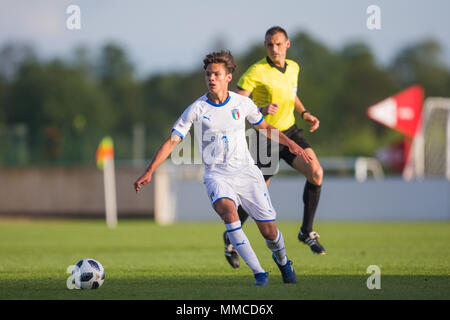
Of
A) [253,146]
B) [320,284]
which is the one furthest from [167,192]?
[320,284]

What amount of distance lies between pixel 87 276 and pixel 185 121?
5.87 feet

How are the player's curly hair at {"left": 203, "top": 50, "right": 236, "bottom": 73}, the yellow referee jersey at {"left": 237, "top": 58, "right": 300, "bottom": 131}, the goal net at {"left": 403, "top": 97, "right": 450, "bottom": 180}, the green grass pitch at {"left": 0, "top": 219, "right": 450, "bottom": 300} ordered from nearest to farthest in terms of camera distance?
the green grass pitch at {"left": 0, "top": 219, "right": 450, "bottom": 300}
the player's curly hair at {"left": 203, "top": 50, "right": 236, "bottom": 73}
the yellow referee jersey at {"left": 237, "top": 58, "right": 300, "bottom": 131}
the goal net at {"left": 403, "top": 97, "right": 450, "bottom": 180}

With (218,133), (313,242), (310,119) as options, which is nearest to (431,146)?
(313,242)

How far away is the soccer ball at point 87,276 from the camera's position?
756 centimetres

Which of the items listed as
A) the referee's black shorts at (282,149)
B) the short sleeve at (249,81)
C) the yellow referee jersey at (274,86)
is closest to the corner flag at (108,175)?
the referee's black shorts at (282,149)

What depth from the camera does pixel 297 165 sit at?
33.1 feet

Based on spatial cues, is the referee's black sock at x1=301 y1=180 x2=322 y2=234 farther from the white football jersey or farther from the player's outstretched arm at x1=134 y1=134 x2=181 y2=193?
the player's outstretched arm at x1=134 y1=134 x2=181 y2=193

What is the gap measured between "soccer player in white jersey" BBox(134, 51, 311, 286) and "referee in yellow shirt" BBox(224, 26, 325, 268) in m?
1.86

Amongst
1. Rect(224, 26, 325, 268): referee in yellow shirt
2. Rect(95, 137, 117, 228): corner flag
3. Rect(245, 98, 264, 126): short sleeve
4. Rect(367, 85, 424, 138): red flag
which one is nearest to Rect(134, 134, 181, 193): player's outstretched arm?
Rect(245, 98, 264, 126): short sleeve

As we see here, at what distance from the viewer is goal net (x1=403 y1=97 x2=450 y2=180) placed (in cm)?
2853
